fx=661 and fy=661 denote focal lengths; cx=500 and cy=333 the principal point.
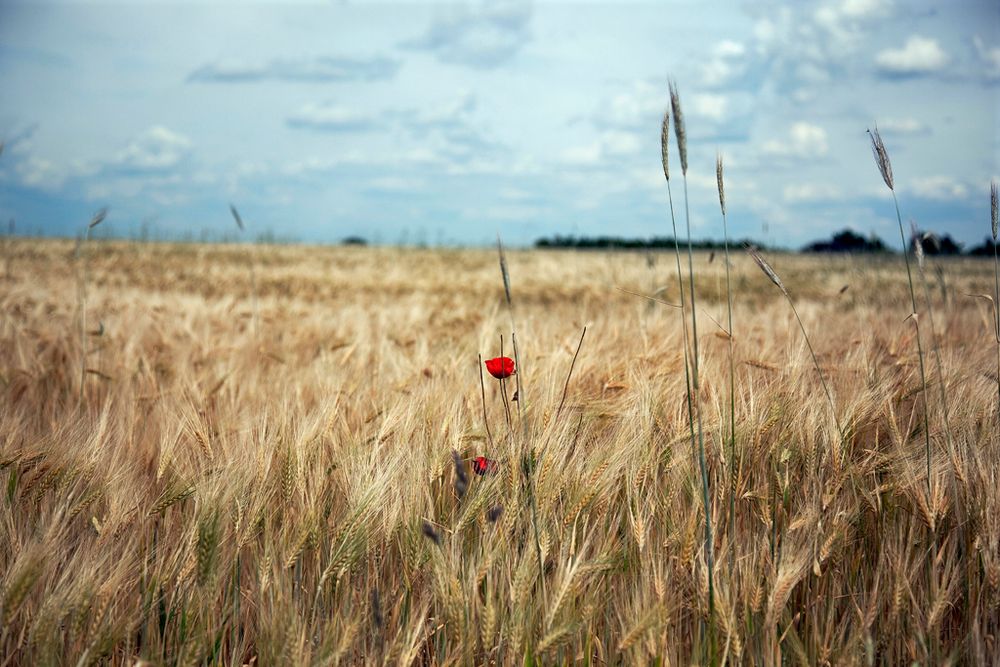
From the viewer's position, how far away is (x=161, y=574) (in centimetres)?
134

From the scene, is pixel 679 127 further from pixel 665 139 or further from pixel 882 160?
pixel 882 160

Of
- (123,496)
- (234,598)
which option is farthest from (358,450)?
(123,496)

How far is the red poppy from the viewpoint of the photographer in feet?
4.73

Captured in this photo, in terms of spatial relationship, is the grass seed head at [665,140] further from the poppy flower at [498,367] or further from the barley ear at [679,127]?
the poppy flower at [498,367]

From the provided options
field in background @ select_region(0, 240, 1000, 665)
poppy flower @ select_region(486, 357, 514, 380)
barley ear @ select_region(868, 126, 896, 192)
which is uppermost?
barley ear @ select_region(868, 126, 896, 192)

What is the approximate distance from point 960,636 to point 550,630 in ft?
3.01

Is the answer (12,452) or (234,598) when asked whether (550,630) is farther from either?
(12,452)

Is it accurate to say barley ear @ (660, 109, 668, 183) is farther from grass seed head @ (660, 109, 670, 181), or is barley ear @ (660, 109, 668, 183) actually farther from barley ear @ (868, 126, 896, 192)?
barley ear @ (868, 126, 896, 192)

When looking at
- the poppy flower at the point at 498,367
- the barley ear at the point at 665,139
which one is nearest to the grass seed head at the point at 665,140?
the barley ear at the point at 665,139

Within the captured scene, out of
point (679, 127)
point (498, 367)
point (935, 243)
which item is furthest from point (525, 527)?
point (935, 243)

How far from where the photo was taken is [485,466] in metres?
1.46

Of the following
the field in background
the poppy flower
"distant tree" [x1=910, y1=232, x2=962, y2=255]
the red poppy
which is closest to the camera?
the field in background

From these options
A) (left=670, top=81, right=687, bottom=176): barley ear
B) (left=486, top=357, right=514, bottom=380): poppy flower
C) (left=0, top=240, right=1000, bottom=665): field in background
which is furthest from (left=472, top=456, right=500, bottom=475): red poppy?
(left=670, top=81, right=687, bottom=176): barley ear

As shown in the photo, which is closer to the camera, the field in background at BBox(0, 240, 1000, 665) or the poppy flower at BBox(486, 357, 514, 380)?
the field in background at BBox(0, 240, 1000, 665)
